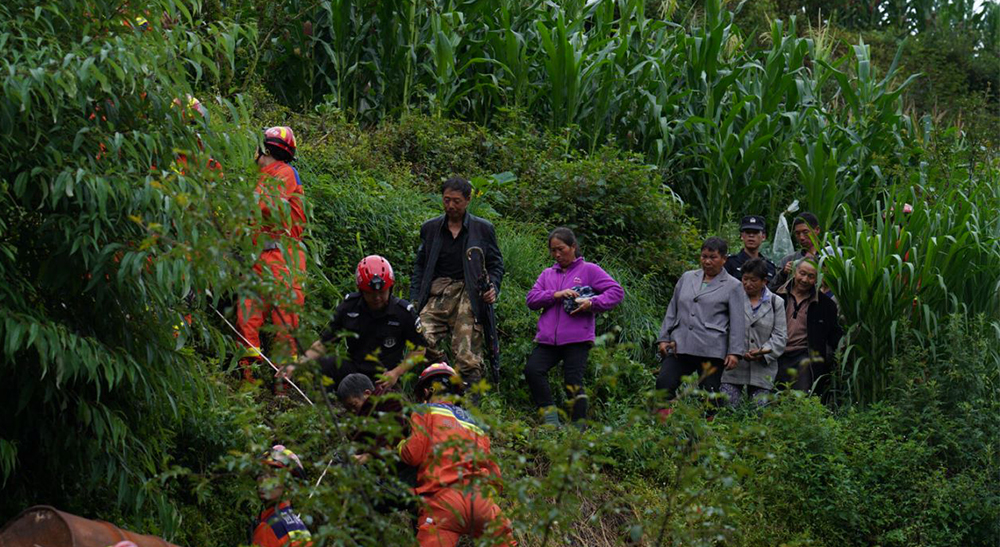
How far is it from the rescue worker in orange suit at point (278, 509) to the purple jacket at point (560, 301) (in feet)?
11.6

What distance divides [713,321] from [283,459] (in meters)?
5.62

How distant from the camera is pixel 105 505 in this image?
659 centimetres

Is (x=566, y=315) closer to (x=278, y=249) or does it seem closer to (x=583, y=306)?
(x=583, y=306)

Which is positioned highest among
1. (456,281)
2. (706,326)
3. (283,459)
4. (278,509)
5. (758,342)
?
(283,459)

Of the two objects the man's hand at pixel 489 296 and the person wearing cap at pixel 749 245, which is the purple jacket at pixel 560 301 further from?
the person wearing cap at pixel 749 245

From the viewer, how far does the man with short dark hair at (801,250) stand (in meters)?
11.0

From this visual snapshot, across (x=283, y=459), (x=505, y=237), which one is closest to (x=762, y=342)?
(x=505, y=237)

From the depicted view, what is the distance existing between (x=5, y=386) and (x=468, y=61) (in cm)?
858

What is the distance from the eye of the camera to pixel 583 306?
367 inches

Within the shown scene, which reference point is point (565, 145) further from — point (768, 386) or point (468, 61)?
point (768, 386)

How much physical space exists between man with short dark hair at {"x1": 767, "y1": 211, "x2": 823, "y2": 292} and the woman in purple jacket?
6.94 feet

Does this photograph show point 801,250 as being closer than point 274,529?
No

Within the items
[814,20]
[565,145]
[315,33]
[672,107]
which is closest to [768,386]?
[565,145]

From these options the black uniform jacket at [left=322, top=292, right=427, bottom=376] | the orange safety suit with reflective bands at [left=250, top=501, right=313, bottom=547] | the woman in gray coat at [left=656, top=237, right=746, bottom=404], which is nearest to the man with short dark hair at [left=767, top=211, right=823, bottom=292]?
the woman in gray coat at [left=656, top=237, right=746, bottom=404]
